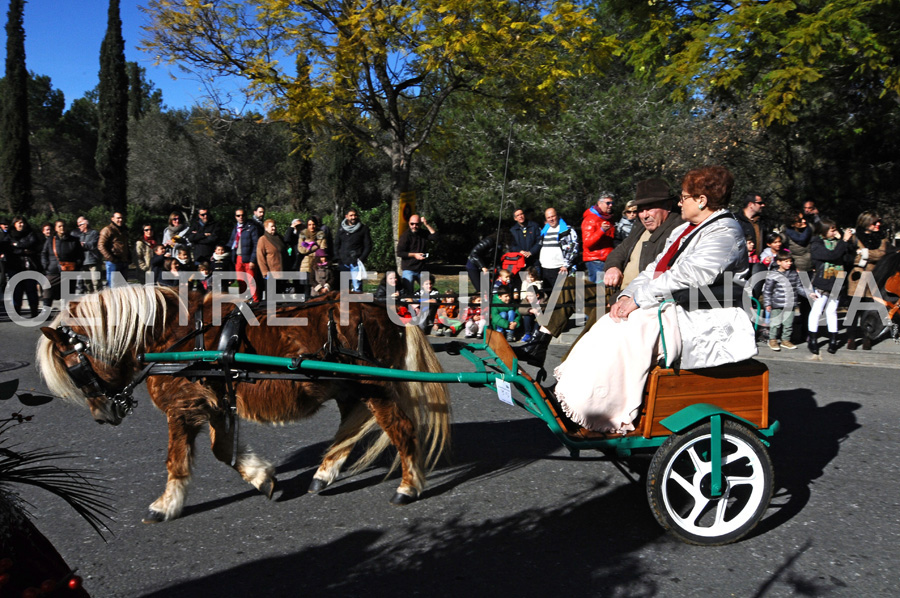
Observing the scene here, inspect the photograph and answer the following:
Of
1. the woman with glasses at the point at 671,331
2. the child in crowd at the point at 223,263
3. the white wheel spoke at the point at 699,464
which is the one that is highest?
the child in crowd at the point at 223,263

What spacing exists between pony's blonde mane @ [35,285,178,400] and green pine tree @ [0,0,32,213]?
94.7 ft

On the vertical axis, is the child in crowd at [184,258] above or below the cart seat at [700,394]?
above

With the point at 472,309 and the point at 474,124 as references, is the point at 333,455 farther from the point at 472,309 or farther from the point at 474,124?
→ the point at 474,124

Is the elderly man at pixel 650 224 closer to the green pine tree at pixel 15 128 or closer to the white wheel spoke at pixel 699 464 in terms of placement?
the white wheel spoke at pixel 699 464

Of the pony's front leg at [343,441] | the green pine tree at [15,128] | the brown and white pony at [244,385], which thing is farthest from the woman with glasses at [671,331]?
the green pine tree at [15,128]

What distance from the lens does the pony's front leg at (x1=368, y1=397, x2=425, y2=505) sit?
436 cm

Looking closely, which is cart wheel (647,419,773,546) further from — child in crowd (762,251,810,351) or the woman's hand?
child in crowd (762,251,810,351)

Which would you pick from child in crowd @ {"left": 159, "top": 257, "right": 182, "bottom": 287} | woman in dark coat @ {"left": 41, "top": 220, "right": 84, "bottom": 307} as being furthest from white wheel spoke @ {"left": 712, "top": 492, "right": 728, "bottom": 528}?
woman in dark coat @ {"left": 41, "top": 220, "right": 84, "bottom": 307}

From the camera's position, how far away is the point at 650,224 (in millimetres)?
5008

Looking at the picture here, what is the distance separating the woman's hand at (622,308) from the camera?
3.83 metres

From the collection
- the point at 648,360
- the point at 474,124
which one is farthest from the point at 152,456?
the point at 474,124

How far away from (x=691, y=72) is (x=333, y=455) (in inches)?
331

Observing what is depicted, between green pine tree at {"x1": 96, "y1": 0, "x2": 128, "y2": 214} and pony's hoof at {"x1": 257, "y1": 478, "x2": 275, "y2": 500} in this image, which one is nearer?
pony's hoof at {"x1": 257, "y1": 478, "x2": 275, "y2": 500}

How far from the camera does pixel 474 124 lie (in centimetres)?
2142
